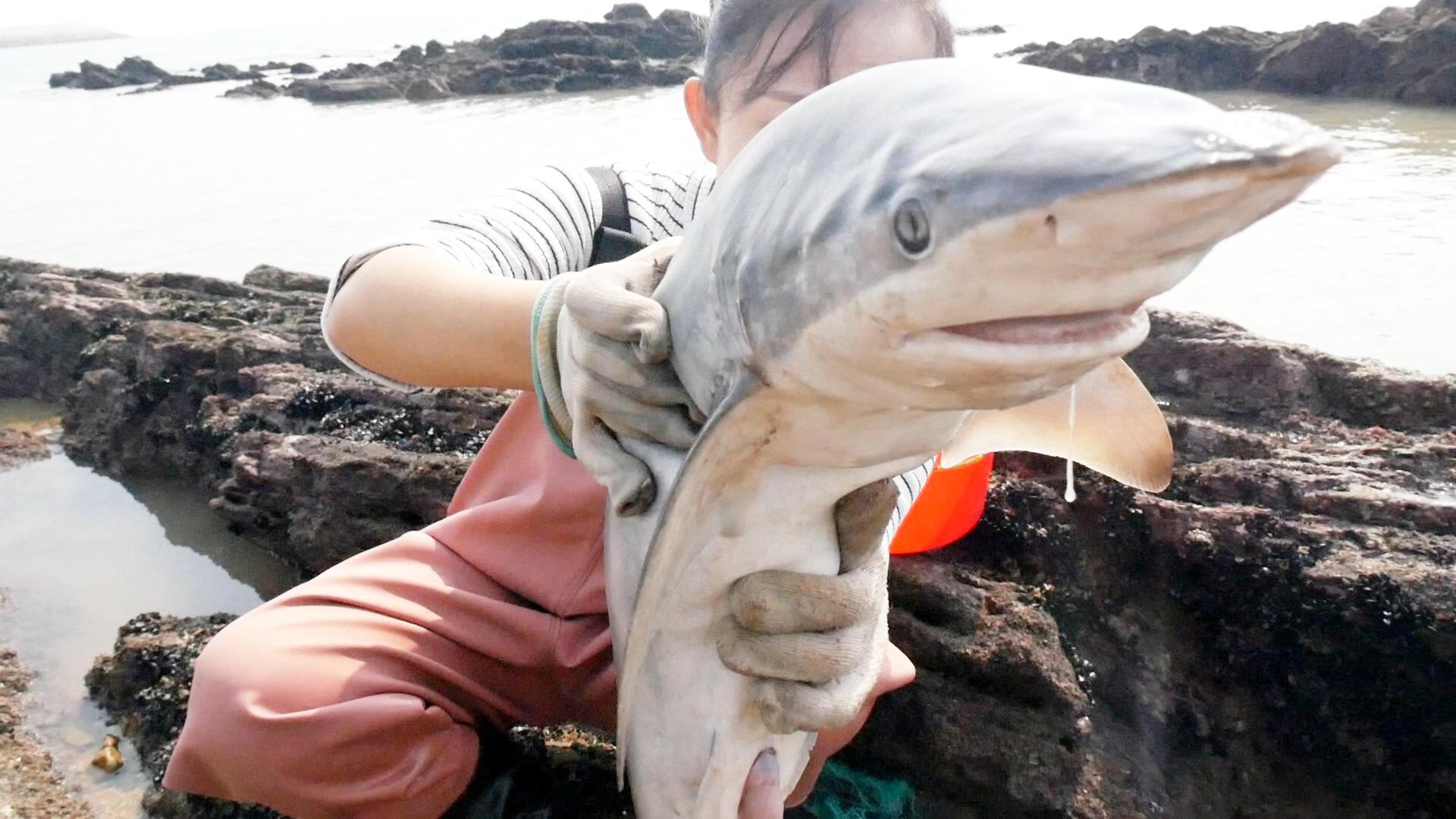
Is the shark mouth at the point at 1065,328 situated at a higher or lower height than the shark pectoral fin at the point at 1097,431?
higher

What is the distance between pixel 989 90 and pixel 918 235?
0.18m

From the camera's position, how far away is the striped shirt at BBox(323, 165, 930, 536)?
219 centimetres

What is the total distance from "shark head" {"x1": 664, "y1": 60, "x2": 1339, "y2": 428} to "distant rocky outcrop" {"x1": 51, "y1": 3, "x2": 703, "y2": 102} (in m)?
23.1

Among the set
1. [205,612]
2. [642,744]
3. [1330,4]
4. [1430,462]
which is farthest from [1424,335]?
[1330,4]

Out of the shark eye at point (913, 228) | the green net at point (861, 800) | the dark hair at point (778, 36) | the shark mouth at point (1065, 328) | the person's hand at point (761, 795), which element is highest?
the dark hair at point (778, 36)

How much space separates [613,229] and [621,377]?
3.54 ft

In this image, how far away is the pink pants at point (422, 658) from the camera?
195cm

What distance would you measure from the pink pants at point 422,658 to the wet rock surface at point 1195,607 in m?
0.49

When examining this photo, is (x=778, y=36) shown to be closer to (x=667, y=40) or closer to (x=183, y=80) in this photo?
(x=667, y=40)

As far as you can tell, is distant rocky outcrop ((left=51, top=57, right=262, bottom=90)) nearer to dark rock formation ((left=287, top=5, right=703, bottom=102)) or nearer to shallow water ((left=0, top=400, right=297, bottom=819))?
dark rock formation ((left=287, top=5, right=703, bottom=102))

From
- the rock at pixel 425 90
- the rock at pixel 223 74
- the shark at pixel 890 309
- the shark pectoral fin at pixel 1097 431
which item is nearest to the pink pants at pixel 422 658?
the shark at pixel 890 309

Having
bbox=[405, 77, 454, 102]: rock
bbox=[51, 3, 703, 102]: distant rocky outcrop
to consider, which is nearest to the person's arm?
bbox=[51, 3, 703, 102]: distant rocky outcrop

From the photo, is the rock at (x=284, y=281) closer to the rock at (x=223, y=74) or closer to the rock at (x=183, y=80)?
the rock at (x=183, y=80)

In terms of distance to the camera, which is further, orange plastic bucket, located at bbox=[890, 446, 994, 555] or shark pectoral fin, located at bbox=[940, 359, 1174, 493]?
orange plastic bucket, located at bbox=[890, 446, 994, 555]
